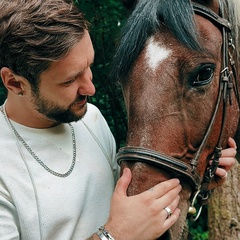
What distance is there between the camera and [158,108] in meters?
1.62

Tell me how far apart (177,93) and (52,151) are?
1.75 ft

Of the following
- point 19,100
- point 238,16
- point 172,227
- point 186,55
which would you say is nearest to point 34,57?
point 19,100

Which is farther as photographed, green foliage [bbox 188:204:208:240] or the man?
green foliage [bbox 188:204:208:240]

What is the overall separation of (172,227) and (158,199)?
0.61 ft

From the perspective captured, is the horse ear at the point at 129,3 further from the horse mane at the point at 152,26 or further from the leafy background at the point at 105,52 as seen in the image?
the leafy background at the point at 105,52

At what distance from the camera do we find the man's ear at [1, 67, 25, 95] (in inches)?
62.9

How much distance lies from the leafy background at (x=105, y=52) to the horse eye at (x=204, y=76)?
1.86m

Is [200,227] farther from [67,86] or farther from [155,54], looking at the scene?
[67,86]

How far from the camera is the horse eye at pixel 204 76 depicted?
1.69m

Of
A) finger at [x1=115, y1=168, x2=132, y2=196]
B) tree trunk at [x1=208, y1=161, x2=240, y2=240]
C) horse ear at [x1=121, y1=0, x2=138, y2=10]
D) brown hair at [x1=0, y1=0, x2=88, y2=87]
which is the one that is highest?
horse ear at [x1=121, y1=0, x2=138, y2=10]

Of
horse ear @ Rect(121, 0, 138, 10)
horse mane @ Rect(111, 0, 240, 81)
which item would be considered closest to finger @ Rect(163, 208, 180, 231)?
Answer: horse mane @ Rect(111, 0, 240, 81)

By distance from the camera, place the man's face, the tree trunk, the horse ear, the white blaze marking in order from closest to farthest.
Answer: the man's face < the white blaze marking < the horse ear < the tree trunk

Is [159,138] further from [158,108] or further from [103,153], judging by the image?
[103,153]

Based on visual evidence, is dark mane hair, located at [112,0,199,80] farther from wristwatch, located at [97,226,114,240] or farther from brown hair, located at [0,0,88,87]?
wristwatch, located at [97,226,114,240]
